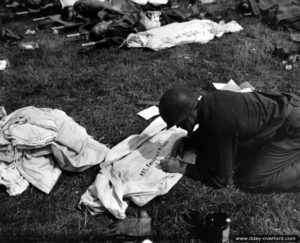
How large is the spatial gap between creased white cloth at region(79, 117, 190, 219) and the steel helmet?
977 mm

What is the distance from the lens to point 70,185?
482 centimetres

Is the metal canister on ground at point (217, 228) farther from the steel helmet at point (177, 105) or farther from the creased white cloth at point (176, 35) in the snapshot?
the creased white cloth at point (176, 35)

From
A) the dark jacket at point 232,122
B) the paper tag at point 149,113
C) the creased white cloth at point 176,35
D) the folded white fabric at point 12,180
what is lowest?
the folded white fabric at point 12,180

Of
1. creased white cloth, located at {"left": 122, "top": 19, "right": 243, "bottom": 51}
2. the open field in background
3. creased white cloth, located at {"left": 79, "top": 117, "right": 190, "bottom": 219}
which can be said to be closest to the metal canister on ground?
the open field in background

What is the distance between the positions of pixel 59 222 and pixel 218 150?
77.4 inches

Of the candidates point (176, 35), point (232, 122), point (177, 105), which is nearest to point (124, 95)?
point (176, 35)

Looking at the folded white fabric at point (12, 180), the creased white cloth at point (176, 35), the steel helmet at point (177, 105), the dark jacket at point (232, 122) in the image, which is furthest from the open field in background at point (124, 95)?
the steel helmet at point (177, 105)

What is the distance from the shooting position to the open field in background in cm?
424

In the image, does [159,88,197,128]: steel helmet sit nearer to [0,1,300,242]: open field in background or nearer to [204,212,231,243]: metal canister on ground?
[204,212,231,243]: metal canister on ground

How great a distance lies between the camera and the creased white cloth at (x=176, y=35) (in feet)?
26.4

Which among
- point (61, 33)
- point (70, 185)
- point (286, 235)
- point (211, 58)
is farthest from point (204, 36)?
point (286, 235)

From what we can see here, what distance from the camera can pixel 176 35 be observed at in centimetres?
817

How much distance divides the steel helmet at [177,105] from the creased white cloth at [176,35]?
4.26 m

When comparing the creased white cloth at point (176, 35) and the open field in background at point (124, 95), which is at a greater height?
the creased white cloth at point (176, 35)
